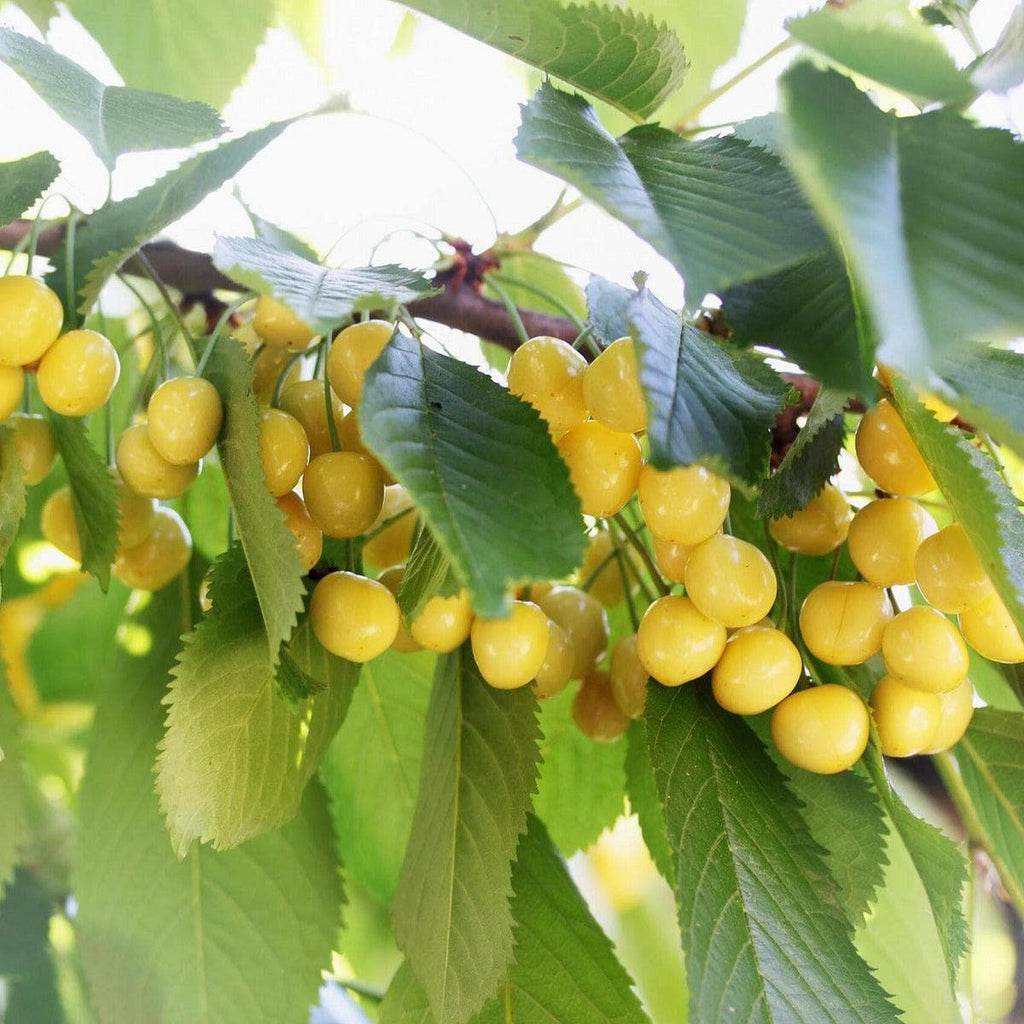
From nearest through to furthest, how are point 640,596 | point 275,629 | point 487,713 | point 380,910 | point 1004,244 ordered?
point 1004,244 < point 275,629 < point 487,713 < point 640,596 < point 380,910

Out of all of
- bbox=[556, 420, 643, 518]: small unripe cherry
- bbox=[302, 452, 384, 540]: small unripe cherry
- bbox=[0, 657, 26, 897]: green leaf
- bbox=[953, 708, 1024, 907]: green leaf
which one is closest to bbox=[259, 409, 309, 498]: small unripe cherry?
bbox=[302, 452, 384, 540]: small unripe cherry

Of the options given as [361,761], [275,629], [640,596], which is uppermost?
[275,629]

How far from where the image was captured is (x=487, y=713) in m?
0.53

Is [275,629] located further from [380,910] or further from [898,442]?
[380,910]

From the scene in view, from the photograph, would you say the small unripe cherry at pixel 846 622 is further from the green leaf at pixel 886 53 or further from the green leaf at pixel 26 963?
the green leaf at pixel 26 963

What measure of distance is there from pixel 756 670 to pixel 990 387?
160 millimetres

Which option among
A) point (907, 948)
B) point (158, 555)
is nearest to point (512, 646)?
point (158, 555)

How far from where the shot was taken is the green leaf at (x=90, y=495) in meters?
0.51

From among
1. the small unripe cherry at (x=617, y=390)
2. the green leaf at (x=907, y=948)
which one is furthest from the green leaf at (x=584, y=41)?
the green leaf at (x=907, y=948)

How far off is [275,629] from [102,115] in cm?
24

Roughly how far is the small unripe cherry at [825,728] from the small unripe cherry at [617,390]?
16 centimetres

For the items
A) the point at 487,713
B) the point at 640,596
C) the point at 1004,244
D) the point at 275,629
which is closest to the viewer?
the point at 1004,244

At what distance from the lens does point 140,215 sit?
51 centimetres

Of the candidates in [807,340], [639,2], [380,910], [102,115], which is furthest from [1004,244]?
[380,910]
